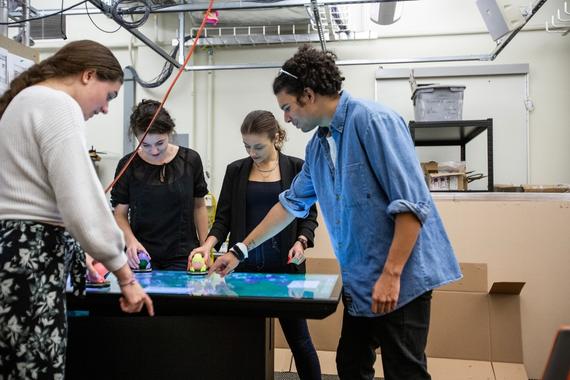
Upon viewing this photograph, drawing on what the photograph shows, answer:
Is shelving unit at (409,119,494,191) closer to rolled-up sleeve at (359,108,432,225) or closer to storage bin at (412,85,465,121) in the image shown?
storage bin at (412,85,465,121)

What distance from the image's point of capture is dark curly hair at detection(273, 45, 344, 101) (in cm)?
126

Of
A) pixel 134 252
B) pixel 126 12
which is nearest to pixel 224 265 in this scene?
pixel 134 252

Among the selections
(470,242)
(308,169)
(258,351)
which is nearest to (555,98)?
(470,242)

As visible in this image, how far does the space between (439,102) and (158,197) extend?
172 cm

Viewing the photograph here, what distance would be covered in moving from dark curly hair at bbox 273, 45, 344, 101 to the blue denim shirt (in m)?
0.05

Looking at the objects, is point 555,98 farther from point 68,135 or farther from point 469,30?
point 68,135

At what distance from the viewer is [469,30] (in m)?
3.60

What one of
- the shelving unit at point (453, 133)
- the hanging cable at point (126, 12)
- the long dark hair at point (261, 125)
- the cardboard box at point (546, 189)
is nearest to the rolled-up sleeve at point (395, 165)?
the long dark hair at point (261, 125)

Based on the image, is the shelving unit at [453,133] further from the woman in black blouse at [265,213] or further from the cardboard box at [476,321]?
the woman in black blouse at [265,213]

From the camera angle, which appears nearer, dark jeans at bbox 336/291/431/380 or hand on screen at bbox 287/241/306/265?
dark jeans at bbox 336/291/431/380

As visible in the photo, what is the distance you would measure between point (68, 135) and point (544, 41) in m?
3.51

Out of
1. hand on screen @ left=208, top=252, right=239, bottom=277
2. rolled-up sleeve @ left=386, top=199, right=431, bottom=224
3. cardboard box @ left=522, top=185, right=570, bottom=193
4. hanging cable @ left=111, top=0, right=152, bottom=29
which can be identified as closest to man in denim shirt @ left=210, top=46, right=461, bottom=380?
rolled-up sleeve @ left=386, top=199, right=431, bottom=224

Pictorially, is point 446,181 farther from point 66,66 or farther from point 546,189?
point 66,66

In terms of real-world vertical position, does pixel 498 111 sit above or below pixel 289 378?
above
